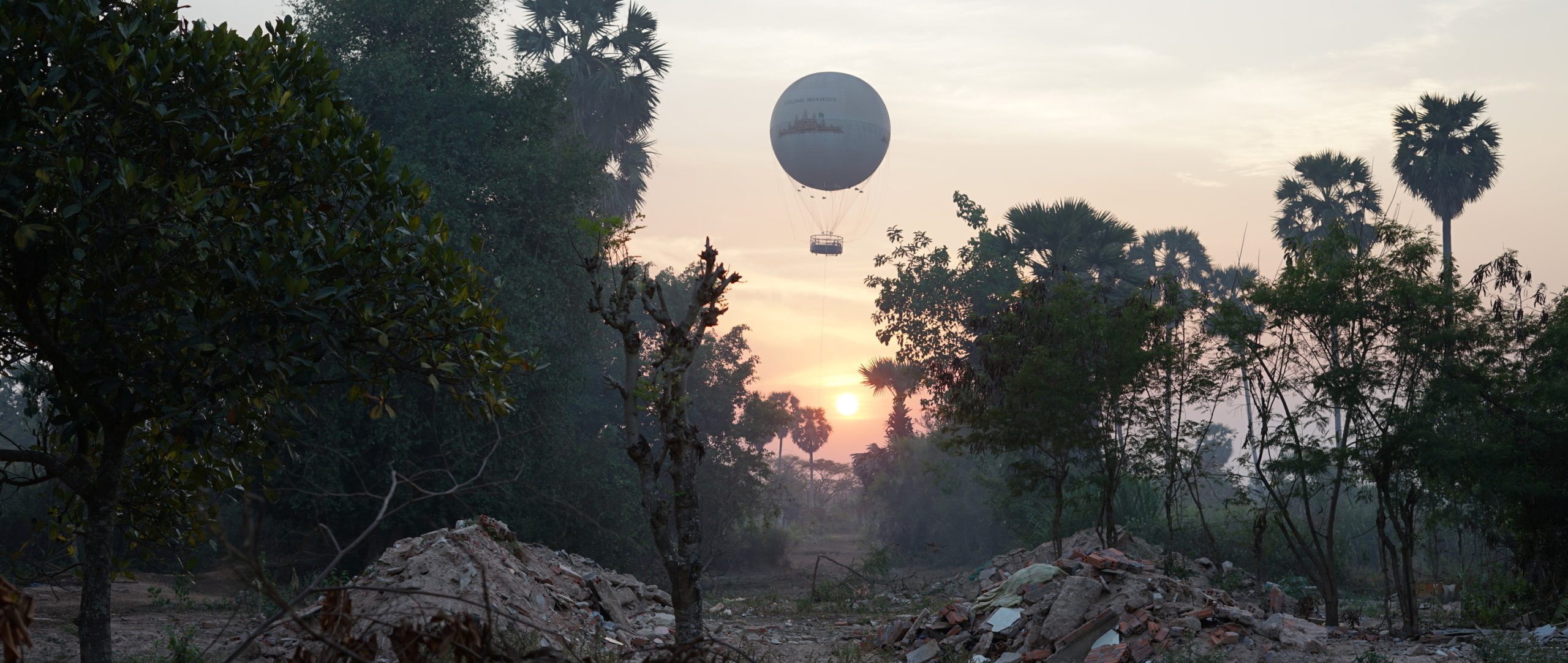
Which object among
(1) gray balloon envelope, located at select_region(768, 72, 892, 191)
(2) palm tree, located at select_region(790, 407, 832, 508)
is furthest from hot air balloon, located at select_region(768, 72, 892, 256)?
(2) palm tree, located at select_region(790, 407, 832, 508)

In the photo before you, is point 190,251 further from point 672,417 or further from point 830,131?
point 830,131

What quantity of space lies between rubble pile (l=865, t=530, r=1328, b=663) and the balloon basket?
99.0 feet

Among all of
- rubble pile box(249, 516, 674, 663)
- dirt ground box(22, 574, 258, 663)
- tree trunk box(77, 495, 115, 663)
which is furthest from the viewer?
rubble pile box(249, 516, 674, 663)

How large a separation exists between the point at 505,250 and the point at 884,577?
14246mm

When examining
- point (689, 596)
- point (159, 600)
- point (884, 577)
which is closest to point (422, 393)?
point (159, 600)

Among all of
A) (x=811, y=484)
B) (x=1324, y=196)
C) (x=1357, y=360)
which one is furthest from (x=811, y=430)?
(x=1357, y=360)

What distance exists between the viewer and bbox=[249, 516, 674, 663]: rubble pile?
12.6 metres

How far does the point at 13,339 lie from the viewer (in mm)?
7871

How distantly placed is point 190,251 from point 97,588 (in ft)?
7.92

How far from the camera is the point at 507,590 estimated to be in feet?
46.8

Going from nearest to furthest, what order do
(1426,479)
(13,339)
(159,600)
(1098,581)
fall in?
1. (13,339)
2. (1098,581)
3. (1426,479)
4. (159,600)

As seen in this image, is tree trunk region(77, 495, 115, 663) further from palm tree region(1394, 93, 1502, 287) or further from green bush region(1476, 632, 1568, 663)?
palm tree region(1394, 93, 1502, 287)

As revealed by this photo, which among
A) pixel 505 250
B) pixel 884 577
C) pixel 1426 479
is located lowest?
pixel 884 577

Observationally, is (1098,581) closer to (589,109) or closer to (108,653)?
(108,653)
